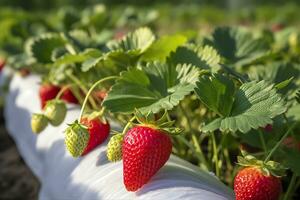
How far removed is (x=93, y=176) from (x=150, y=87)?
268mm

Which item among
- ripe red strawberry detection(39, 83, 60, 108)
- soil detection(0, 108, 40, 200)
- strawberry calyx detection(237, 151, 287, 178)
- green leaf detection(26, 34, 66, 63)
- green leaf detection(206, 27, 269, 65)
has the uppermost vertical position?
strawberry calyx detection(237, 151, 287, 178)

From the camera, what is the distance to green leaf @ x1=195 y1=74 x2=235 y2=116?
54.7 inches

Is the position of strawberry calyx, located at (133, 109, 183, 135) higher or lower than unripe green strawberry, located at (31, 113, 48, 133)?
higher

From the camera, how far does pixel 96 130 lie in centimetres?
169

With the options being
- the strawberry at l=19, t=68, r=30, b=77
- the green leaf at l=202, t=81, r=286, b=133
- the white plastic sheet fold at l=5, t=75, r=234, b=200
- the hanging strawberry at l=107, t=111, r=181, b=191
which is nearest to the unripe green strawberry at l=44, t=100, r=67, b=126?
the white plastic sheet fold at l=5, t=75, r=234, b=200

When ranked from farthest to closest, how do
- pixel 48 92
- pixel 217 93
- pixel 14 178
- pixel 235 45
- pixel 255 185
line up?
pixel 14 178 < pixel 48 92 < pixel 235 45 < pixel 217 93 < pixel 255 185

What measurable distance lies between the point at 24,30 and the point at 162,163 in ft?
7.82

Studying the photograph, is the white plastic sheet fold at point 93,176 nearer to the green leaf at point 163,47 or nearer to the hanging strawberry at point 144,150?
the hanging strawberry at point 144,150

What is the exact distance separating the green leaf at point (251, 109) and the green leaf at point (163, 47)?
0.52 metres

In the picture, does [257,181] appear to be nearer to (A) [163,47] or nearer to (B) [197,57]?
(B) [197,57]

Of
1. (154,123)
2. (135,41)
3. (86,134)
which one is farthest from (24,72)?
(154,123)

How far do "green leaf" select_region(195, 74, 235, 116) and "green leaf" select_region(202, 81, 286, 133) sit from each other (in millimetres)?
14

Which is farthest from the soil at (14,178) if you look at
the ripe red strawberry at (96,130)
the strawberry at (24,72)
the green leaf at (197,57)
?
the green leaf at (197,57)

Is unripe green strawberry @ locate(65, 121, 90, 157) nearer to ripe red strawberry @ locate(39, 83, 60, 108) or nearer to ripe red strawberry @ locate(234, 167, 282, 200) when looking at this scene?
ripe red strawberry @ locate(234, 167, 282, 200)
